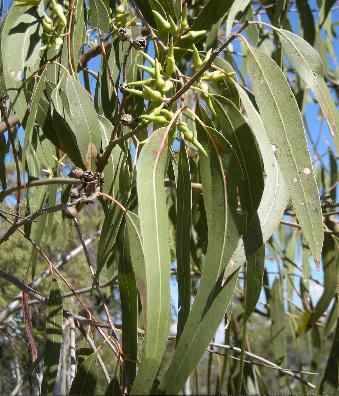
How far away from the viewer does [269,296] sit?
2.50 metres

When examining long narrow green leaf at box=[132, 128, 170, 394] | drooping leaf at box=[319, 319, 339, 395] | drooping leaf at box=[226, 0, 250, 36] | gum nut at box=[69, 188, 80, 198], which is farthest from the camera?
drooping leaf at box=[319, 319, 339, 395]

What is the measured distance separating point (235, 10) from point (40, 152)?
63 cm

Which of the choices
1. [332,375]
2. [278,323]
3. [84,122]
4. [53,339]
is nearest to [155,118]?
[84,122]

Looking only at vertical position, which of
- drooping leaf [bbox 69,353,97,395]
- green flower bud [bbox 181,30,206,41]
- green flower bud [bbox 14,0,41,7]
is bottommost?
drooping leaf [bbox 69,353,97,395]

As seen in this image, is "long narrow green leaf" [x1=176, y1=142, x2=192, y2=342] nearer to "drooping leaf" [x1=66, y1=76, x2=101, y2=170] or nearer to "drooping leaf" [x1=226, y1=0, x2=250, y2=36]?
"drooping leaf" [x1=66, y1=76, x2=101, y2=170]

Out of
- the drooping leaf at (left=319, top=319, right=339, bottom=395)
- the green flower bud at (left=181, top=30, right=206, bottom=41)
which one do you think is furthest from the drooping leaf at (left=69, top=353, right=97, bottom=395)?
the drooping leaf at (left=319, top=319, right=339, bottom=395)

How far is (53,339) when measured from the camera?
1258 millimetres

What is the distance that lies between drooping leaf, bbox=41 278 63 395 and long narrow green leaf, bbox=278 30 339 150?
70cm

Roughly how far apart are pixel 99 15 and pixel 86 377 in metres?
0.79

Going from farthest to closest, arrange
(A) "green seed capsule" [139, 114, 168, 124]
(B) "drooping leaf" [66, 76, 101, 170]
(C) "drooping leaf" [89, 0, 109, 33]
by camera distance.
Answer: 1. (C) "drooping leaf" [89, 0, 109, 33]
2. (B) "drooping leaf" [66, 76, 101, 170]
3. (A) "green seed capsule" [139, 114, 168, 124]

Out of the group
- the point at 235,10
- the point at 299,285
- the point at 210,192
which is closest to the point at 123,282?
the point at 210,192

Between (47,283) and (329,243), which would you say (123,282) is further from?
(47,283)

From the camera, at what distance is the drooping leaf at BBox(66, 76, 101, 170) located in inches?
46.3

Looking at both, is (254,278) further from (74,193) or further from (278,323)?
(278,323)
